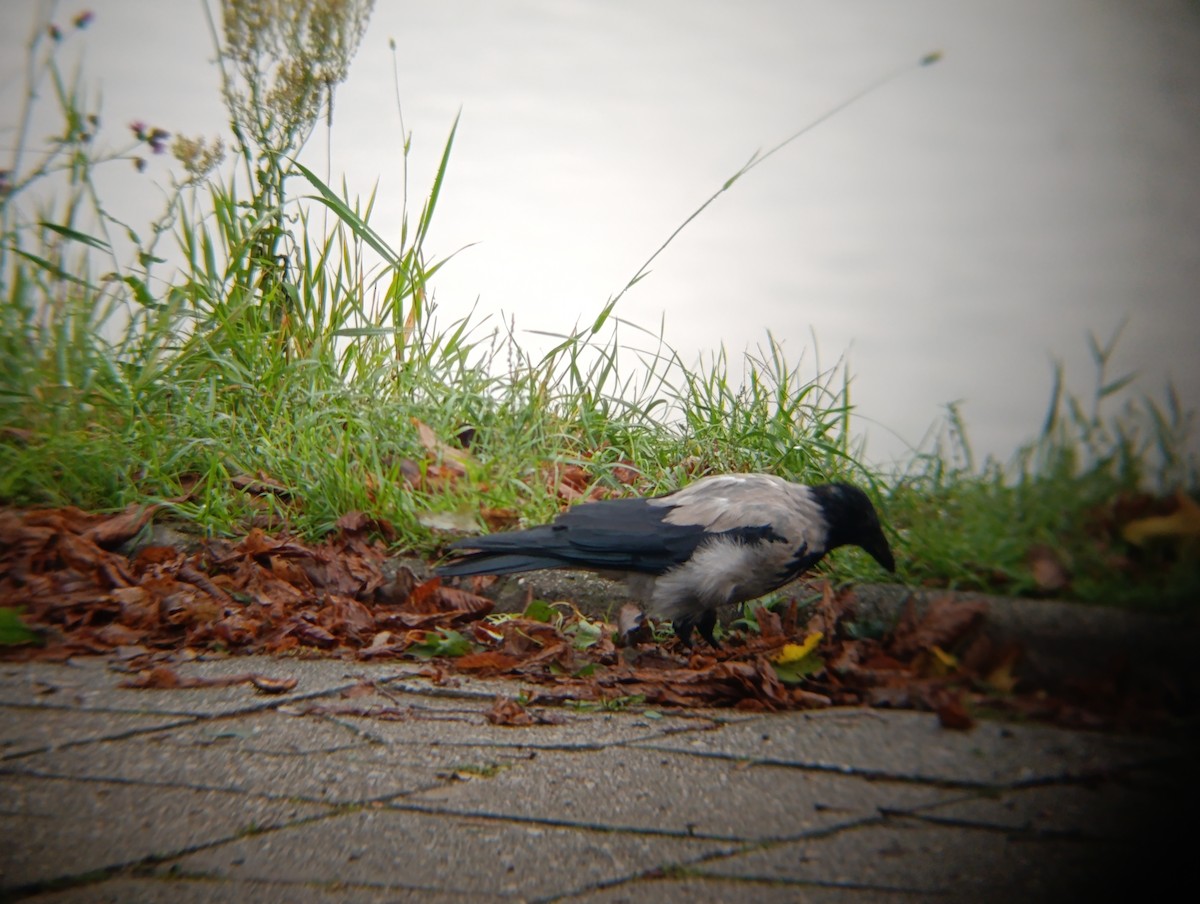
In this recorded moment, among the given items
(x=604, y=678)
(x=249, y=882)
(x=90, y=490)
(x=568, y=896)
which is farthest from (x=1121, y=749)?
(x=90, y=490)

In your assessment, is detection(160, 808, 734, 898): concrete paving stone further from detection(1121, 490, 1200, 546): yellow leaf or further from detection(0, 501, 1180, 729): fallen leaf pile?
detection(1121, 490, 1200, 546): yellow leaf

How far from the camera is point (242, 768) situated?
4.58 feet

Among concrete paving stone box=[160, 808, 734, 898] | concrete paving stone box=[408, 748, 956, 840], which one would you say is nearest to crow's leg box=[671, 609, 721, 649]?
concrete paving stone box=[408, 748, 956, 840]

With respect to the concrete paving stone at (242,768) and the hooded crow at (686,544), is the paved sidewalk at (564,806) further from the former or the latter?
the hooded crow at (686,544)

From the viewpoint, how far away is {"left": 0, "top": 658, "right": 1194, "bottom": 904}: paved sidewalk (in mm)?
703

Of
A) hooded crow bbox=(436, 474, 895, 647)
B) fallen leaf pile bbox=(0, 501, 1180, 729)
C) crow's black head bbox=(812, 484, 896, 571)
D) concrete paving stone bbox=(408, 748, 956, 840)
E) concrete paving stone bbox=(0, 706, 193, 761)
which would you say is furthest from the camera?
hooded crow bbox=(436, 474, 895, 647)

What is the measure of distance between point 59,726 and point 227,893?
64 centimetres

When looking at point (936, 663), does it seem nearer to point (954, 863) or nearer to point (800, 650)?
point (954, 863)

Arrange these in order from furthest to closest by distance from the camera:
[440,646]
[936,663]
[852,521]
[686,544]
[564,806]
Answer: [440,646], [686,544], [852,521], [564,806], [936,663]

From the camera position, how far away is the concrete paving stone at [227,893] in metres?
0.94

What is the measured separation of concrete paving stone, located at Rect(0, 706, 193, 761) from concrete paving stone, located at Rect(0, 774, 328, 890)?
87mm

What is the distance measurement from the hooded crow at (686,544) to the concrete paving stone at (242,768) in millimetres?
662

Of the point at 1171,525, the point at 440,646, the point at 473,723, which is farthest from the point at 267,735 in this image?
the point at 1171,525

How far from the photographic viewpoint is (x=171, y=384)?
10.8 feet
